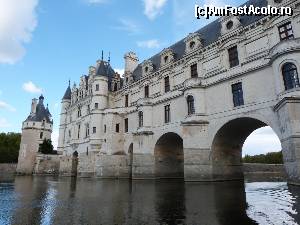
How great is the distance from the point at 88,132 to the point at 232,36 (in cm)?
2669

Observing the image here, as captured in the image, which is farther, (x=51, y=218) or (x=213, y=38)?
(x=213, y=38)

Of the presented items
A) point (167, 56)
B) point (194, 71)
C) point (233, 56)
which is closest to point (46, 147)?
point (167, 56)

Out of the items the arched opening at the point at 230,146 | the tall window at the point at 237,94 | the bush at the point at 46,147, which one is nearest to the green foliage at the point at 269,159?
the arched opening at the point at 230,146

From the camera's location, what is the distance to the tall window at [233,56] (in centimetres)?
2233

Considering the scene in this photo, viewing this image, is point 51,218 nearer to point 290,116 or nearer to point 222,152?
point 290,116

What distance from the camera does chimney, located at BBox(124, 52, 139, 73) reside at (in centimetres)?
4119

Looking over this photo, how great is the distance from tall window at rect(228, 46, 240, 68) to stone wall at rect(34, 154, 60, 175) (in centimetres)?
3881

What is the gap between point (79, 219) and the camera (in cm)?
738

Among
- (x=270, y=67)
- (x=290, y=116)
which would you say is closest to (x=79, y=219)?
(x=290, y=116)

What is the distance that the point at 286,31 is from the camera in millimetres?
19297

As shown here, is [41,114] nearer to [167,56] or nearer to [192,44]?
[167,56]

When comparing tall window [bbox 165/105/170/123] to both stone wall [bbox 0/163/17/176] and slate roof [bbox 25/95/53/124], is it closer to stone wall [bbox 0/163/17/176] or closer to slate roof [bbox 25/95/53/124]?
slate roof [bbox 25/95/53/124]

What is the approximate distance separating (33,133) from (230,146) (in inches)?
1743

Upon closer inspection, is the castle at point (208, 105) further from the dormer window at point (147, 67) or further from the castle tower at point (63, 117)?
the castle tower at point (63, 117)
